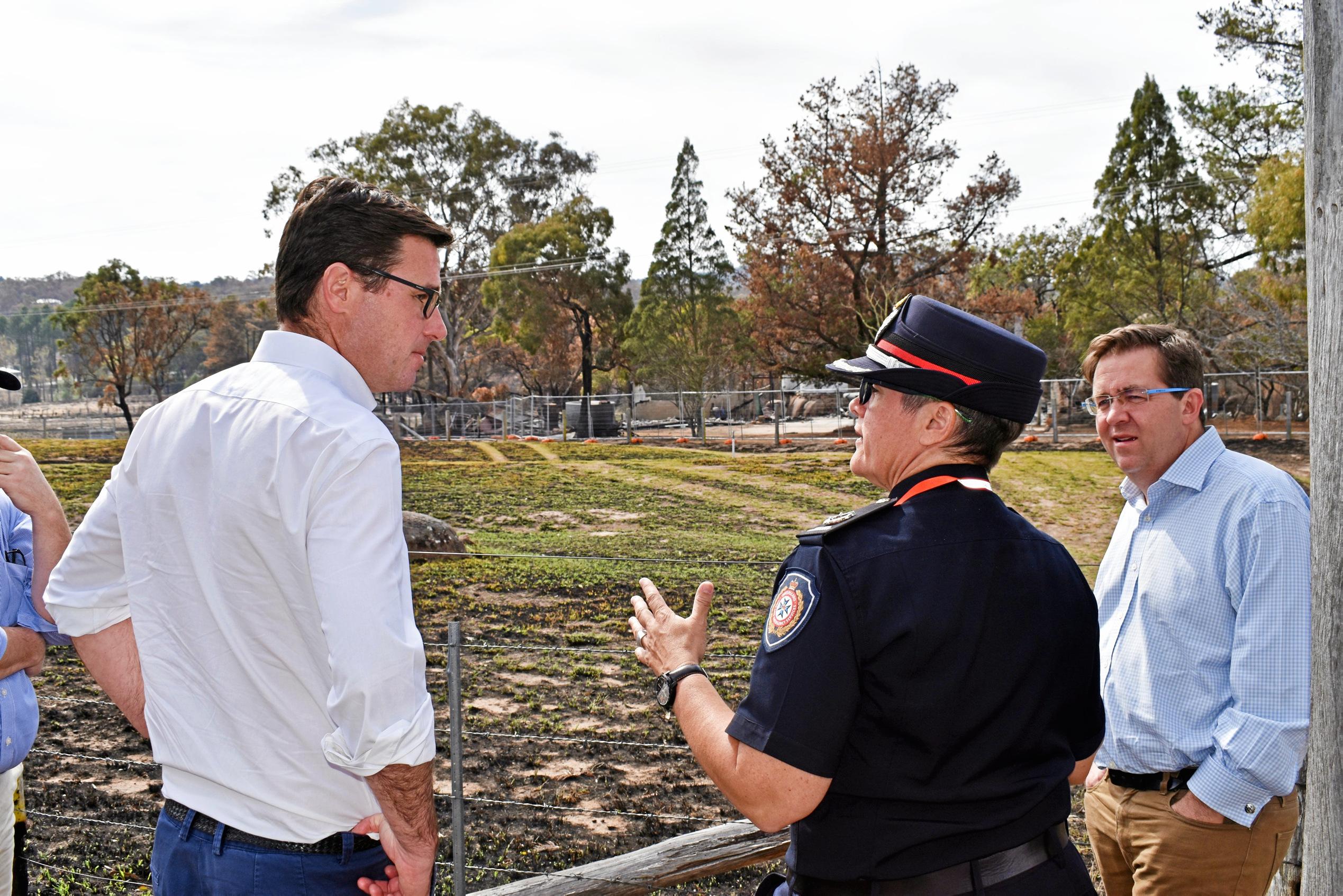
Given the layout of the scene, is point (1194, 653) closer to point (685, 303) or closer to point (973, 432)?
point (973, 432)

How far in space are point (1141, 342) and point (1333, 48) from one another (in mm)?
599

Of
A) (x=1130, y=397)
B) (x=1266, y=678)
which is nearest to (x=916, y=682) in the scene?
(x=1266, y=678)

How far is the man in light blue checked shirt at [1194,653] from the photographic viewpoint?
1.63 meters

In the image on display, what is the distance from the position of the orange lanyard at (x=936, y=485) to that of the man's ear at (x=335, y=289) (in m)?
0.74

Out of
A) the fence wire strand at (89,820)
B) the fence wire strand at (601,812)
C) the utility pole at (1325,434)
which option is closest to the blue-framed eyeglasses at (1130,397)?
the utility pole at (1325,434)

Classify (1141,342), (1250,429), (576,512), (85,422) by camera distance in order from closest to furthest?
(1141,342), (1250,429), (576,512), (85,422)

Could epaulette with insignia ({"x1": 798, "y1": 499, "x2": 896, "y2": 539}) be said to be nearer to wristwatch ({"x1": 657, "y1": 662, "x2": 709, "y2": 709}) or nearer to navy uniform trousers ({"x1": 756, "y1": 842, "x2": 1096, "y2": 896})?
wristwatch ({"x1": 657, "y1": 662, "x2": 709, "y2": 709})

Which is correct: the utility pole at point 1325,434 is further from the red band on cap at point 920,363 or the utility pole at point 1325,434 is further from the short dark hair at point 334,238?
the short dark hair at point 334,238

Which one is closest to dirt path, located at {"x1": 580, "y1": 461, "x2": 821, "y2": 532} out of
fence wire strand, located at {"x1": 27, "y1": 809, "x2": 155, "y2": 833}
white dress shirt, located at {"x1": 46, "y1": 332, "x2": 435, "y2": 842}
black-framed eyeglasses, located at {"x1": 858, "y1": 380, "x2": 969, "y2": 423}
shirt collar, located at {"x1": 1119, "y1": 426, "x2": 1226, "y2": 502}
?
fence wire strand, located at {"x1": 27, "y1": 809, "x2": 155, "y2": 833}

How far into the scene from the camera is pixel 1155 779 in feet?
5.79

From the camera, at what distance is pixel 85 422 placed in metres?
10.7

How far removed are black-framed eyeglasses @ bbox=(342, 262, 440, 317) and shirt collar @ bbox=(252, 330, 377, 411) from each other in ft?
0.36

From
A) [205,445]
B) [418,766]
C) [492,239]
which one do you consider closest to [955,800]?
[418,766]

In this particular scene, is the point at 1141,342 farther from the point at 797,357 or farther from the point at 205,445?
the point at 797,357
